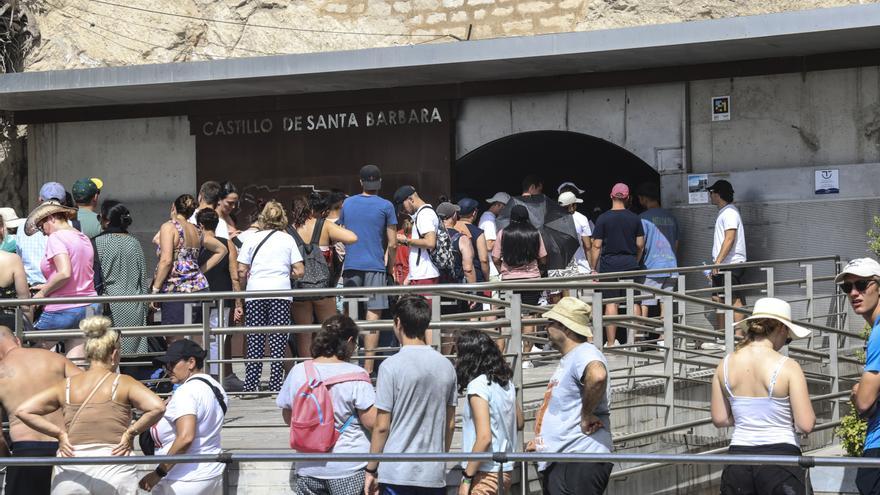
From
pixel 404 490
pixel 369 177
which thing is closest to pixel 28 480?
pixel 404 490

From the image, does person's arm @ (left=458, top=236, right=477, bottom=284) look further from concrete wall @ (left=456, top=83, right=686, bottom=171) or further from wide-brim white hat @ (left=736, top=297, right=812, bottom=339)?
wide-brim white hat @ (left=736, top=297, right=812, bottom=339)

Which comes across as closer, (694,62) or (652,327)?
(652,327)

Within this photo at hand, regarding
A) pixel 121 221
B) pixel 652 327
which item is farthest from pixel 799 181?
pixel 121 221

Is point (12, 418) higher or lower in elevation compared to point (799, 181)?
lower

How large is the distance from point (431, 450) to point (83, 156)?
10649 millimetres

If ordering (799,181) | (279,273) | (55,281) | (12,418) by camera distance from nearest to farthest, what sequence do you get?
(12,418)
(55,281)
(279,273)
(799,181)

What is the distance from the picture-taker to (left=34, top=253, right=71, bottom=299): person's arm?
33.5 feet

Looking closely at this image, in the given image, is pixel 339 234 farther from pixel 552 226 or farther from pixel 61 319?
pixel 552 226

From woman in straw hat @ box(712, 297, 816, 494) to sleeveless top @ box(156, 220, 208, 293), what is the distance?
5.16 metres

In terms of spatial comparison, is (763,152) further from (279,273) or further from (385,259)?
(279,273)

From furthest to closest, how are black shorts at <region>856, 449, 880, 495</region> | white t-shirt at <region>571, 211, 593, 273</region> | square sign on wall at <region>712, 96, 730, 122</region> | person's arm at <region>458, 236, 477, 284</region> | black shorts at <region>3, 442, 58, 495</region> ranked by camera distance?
1. square sign on wall at <region>712, 96, 730, 122</region>
2. white t-shirt at <region>571, 211, 593, 273</region>
3. person's arm at <region>458, 236, 477, 284</region>
4. black shorts at <region>3, 442, 58, 495</region>
5. black shorts at <region>856, 449, 880, 495</region>

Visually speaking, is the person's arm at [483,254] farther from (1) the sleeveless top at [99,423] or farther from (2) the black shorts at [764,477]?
(2) the black shorts at [764,477]

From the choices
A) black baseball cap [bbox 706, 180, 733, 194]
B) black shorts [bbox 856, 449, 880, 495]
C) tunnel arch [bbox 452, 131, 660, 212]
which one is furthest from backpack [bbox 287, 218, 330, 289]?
black shorts [bbox 856, 449, 880, 495]

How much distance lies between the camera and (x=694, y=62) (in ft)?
48.1
